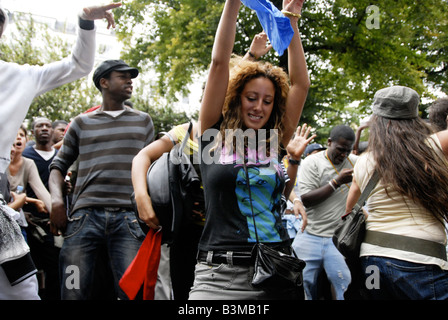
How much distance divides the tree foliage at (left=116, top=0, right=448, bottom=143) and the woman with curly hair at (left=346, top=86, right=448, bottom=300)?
1020cm

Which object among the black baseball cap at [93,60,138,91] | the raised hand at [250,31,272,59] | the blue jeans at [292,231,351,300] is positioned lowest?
the blue jeans at [292,231,351,300]

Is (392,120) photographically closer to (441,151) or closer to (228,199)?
(441,151)

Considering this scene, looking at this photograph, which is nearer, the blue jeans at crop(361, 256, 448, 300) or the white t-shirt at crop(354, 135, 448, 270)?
the blue jeans at crop(361, 256, 448, 300)

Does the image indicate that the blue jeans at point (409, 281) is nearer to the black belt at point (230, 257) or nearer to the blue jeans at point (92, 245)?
the black belt at point (230, 257)

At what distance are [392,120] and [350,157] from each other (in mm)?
2813

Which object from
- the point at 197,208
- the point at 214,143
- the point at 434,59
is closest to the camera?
the point at 214,143

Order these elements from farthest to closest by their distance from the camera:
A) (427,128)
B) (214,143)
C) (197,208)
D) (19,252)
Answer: (197,208) < (427,128) < (214,143) < (19,252)

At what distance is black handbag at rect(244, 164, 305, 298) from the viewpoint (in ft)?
6.88

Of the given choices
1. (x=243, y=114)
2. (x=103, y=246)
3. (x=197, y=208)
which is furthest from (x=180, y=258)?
(x=243, y=114)

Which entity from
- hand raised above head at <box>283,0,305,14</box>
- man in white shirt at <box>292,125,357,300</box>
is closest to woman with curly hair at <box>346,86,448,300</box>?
hand raised above head at <box>283,0,305,14</box>

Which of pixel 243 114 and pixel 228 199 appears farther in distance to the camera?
pixel 243 114

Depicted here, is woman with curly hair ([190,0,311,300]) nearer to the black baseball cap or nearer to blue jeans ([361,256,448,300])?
blue jeans ([361,256,448,300])

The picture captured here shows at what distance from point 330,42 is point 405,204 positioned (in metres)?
12.4

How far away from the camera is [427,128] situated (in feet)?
8.55
